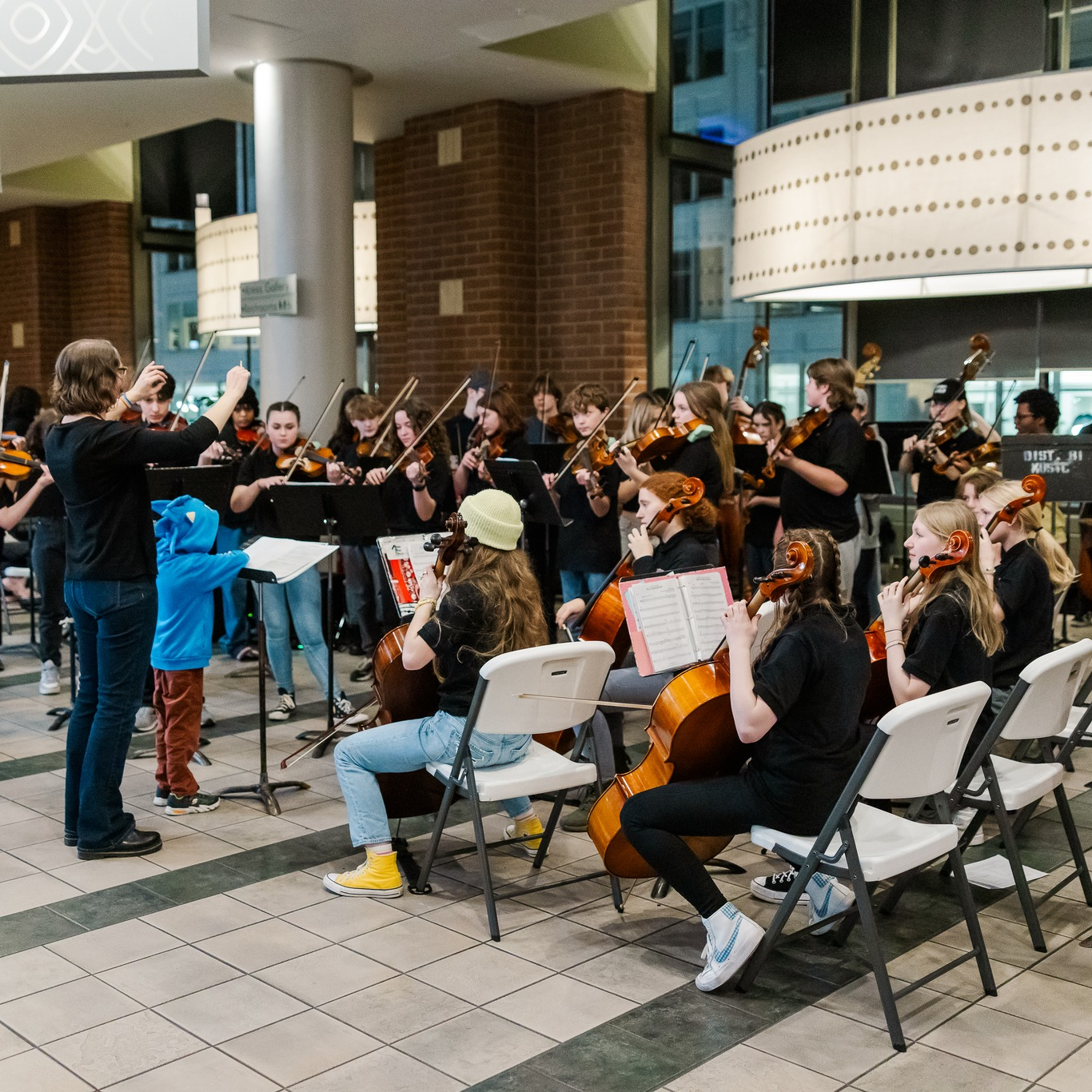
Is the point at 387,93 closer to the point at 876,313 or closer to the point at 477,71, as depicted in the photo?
the point at 477,71

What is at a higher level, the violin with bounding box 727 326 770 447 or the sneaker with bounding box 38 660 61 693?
the violin with bounding box 727 326 770 447

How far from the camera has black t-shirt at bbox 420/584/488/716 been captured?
3.58m

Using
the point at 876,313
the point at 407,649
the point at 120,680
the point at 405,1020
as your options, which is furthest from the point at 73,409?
the point at 876,313

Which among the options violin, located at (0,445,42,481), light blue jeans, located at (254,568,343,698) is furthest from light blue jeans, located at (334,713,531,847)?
violin, located at (0,445,42,481)

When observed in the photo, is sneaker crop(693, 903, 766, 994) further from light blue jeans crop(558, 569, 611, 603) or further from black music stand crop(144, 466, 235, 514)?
light blue jeans crop(558, 569, 611, 603)

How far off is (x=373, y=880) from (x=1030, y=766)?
1.98m

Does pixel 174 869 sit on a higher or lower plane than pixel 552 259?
lower

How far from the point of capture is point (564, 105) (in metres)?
8.89

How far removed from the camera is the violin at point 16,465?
223 inches

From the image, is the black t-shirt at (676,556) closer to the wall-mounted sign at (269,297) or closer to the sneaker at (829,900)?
the sneaker at (829,900)

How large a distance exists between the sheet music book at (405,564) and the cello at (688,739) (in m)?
1.13

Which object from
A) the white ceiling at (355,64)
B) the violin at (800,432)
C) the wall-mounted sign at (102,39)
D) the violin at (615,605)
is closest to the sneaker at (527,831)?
the violin at (615,605)

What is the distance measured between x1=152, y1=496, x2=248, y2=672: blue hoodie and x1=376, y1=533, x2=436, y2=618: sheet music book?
0.62 meters

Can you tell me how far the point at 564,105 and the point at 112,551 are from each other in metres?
6.05
